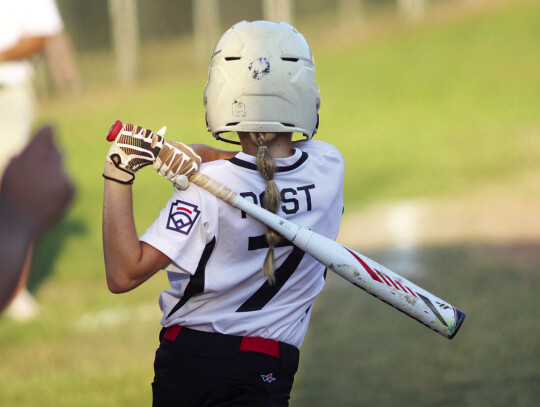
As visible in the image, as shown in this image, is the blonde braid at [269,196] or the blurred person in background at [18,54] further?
the blurred person in background at [18,54]

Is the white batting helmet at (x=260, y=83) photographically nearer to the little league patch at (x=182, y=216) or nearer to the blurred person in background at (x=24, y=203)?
the little league patch at (x=182, y=216)

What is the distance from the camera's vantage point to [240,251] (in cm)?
249

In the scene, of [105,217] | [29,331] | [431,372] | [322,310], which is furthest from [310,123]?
[29,331]

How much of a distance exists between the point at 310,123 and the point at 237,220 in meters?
0.42

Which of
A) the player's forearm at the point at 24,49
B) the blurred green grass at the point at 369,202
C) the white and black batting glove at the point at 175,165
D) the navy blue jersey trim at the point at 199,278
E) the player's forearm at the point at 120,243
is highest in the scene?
the white and black batting glove at the point at 175,165

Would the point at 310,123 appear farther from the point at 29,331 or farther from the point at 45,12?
the point at 29,331

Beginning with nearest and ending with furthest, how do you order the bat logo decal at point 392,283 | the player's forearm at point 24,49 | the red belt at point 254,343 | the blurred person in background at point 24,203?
the red belt at point 254,343 → the bat logo decal at point 392,283 → the blurred person in background at point 24,203 → the player's forearm at point 24,49

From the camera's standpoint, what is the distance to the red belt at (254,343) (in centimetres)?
254

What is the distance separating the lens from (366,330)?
5.97 metres

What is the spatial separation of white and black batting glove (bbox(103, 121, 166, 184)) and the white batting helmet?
28 centimetres

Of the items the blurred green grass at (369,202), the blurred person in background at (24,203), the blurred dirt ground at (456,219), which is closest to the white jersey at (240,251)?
the blurred person in background at (24,203)

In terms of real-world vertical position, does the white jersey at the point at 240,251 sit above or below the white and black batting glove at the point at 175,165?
below

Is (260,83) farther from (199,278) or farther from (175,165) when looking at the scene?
(199,278)

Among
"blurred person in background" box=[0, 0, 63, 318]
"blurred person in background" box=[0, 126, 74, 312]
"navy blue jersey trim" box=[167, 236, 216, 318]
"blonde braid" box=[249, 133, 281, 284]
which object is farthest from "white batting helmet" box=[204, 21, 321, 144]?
"blurred person in background" box=[0, 0, 63, 318]
